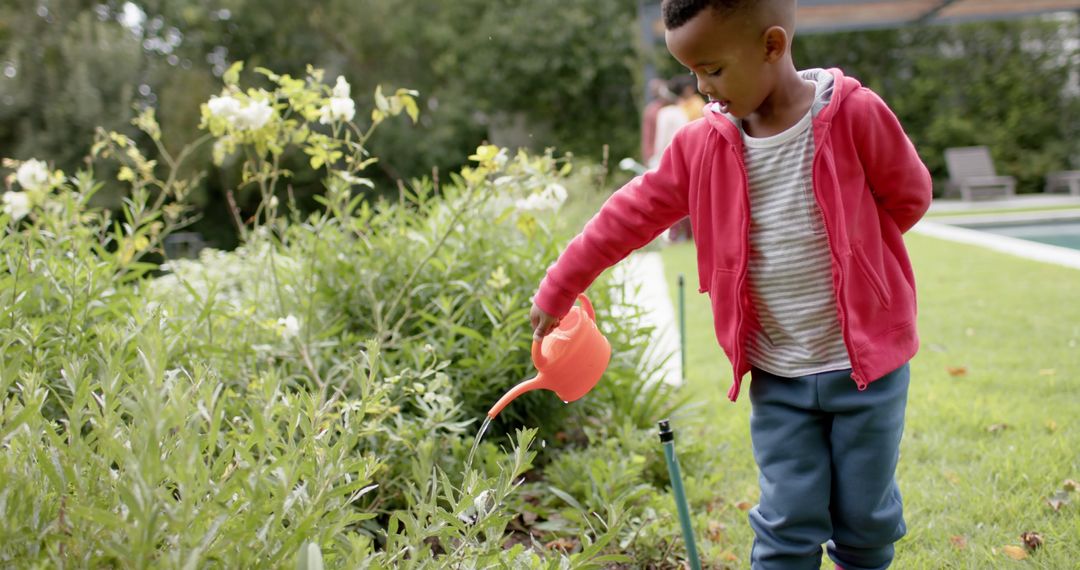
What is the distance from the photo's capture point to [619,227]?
5.86ft

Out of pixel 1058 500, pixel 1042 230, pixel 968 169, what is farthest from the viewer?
pixel 968 169

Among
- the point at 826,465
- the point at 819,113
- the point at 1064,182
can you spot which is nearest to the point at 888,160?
the point at 819,113

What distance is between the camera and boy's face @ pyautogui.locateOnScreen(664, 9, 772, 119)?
5.06 feet

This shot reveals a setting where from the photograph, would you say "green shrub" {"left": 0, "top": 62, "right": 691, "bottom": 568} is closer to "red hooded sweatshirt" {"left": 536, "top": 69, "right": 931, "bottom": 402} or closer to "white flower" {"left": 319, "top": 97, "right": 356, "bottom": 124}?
Answer: "white flower" {"left": 319, "top": 97, "right": 356, "bottom": 124}

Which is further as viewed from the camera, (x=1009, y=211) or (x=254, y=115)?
(x=1009, y=211)

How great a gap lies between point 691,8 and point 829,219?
1.48 feet

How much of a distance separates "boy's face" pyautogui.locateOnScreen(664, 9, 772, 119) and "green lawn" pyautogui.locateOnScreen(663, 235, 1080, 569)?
112 cm

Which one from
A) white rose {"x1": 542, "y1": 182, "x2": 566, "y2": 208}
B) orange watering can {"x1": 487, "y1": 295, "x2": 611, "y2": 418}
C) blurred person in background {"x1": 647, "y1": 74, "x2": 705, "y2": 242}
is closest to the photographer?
orange watering can {"x1": 487, "y1": 295, "x2": 611, "y2": 418}

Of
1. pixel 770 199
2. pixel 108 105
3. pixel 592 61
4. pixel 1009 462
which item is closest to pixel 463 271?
pixel 770 199

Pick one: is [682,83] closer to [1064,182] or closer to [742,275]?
[742,275]

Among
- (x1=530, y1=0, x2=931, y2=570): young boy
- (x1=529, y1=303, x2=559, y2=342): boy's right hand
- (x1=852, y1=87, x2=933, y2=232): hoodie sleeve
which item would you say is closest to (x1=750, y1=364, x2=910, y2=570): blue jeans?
(x1=530, y1=0, x2=931, y2=570): young boy

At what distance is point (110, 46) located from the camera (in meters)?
16.0

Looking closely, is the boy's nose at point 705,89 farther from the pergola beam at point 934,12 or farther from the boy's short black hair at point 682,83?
the pergola beam at point 934,12

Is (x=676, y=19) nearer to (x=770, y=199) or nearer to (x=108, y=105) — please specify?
(x=770, y=199)
